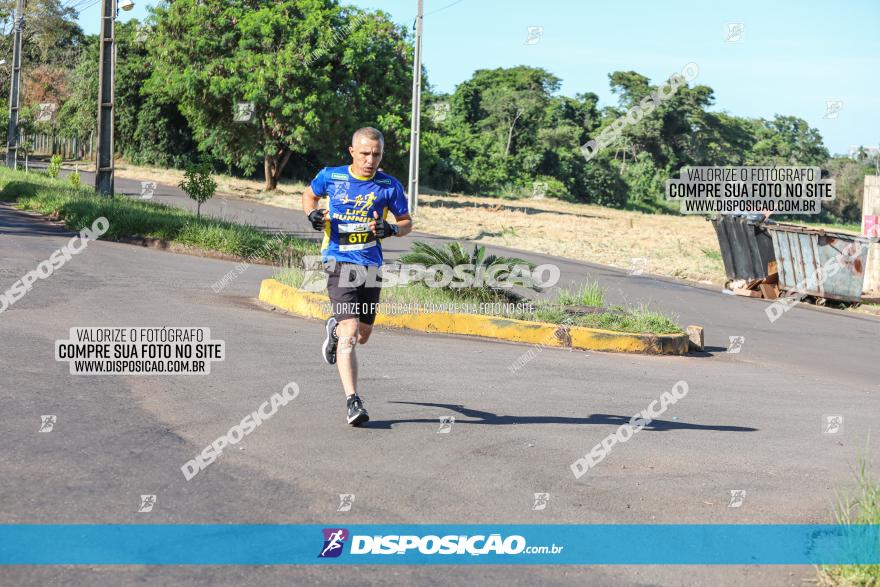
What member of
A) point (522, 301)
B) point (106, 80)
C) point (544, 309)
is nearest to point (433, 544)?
point (544, 309)

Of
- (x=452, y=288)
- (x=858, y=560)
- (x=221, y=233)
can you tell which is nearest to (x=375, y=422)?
(x=858, y=560)

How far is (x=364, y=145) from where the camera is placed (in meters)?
6.59

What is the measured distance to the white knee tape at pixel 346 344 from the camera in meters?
6.57

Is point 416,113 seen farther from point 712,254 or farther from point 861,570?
point 861,570

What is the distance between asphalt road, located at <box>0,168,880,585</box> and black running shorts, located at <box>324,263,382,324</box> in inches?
28.7

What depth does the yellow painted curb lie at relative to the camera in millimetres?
11281

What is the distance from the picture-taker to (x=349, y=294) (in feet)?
21.3

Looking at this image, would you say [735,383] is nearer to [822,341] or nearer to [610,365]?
[610,365]

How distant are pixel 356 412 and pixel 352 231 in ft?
3.80

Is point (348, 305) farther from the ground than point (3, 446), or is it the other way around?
point (348, 305)

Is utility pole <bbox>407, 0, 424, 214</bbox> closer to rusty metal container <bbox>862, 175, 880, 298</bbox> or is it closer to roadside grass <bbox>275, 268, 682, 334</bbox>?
rusty metal container <bbox>862, 175, 880, 298</bbox>

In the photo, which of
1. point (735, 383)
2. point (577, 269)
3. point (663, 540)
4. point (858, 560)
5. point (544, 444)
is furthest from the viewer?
point (577, 269)

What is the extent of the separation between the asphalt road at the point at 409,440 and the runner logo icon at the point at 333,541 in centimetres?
17

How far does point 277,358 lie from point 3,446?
3.35 m
